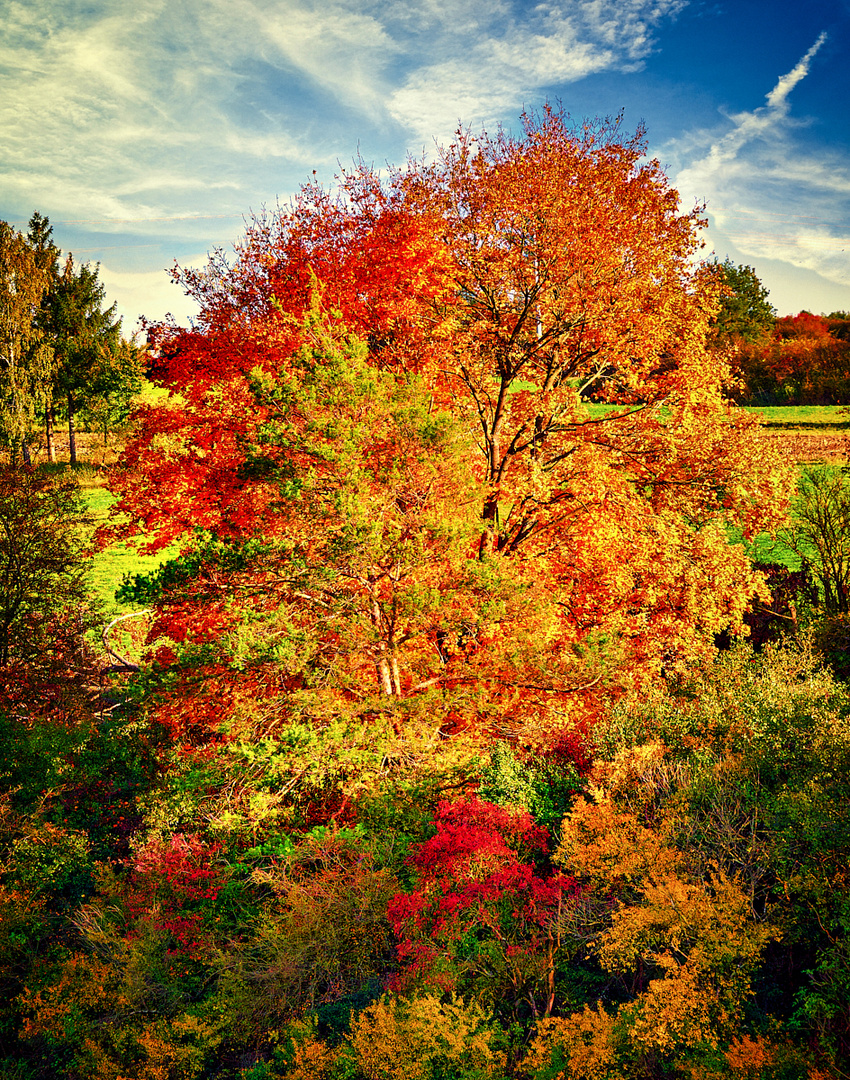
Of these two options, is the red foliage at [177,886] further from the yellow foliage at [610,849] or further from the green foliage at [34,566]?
the green foliage at [34,566]

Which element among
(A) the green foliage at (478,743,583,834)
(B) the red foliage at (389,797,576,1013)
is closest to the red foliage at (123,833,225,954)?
(B) the red foliage at (389,797,576,1013)

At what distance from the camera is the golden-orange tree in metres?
11.7

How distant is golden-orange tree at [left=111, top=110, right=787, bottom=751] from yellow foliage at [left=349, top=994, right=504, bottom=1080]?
5.06 metres

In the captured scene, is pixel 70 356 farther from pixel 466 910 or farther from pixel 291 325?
pixel 466 910

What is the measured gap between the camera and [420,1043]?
625 centimetres

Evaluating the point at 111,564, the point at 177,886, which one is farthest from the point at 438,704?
the point at 111,564

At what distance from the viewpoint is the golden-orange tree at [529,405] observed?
11.7m

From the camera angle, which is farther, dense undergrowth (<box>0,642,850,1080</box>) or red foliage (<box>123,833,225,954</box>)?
red foliage (<box>123,833,225,954</box>)

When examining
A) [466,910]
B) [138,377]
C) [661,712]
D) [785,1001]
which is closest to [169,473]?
[466,910]

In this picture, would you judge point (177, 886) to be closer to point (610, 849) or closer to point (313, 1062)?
point (313, 1062)

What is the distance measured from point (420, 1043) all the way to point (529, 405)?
12.7 m

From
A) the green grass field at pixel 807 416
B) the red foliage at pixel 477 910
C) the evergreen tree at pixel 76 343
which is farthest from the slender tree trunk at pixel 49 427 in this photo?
the green grass field at pixel 807 416

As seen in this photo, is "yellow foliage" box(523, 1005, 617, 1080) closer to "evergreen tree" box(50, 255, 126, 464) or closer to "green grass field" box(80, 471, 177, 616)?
"green grass field" box(80, 471, 177, 616)

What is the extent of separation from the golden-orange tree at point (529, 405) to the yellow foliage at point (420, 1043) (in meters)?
5.06
